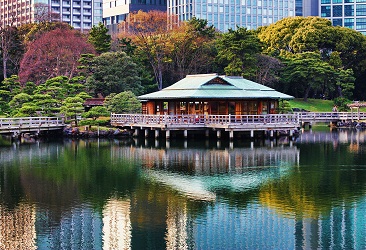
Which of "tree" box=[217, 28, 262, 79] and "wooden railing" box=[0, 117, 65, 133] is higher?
"tree" box=[217, 28, 262, 79]

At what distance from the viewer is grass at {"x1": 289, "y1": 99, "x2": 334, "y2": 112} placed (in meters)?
80.1

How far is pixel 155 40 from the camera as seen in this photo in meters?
76.8

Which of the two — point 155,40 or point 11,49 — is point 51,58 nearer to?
point 11,49

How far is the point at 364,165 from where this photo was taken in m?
38.2

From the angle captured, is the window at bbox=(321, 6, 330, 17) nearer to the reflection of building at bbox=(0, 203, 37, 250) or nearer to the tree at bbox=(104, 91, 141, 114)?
the tree at bbox=(104, 91, 141, 114)

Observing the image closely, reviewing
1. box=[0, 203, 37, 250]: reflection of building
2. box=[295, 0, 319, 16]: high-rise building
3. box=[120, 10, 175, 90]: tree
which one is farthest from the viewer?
box=[295, 0, 319, 16]: high-rise building

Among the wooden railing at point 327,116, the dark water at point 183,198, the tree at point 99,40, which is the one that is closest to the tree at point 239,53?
the wooden railing at point 327,116

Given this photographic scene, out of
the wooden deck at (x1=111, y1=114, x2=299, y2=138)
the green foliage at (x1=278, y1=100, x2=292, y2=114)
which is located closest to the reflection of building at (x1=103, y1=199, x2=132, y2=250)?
the wooden deck at (x1=111, y1=114, x2=299, y2=138)

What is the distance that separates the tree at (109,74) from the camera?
2598 inches

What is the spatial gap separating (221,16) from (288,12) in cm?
1490

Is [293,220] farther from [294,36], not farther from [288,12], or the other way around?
[288,12]

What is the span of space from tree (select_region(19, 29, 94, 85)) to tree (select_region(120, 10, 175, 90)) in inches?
290

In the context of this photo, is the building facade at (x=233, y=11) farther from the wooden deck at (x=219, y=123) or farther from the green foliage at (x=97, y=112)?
the wooden deck at (x=219, y=123)

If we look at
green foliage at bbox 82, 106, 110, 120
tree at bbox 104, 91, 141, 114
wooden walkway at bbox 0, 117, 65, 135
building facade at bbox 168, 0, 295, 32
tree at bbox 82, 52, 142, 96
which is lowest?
wooden walkway at bbox 0, 117, 65, 135
